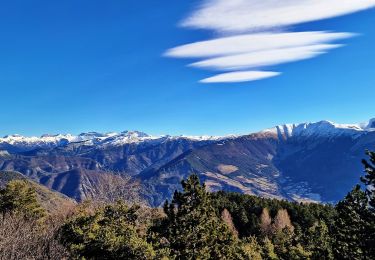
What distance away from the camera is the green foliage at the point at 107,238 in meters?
38.1

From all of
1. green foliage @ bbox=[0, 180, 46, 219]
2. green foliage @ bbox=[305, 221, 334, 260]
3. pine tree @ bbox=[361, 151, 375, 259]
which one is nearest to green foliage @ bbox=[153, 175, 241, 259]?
pine tree @ bbox=[361, 151, 375, 259]

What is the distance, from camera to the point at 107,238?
41219 millimetres

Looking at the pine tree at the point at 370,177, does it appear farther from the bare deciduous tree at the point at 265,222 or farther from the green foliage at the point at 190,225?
the bare deciduous tree at the point at 265,222

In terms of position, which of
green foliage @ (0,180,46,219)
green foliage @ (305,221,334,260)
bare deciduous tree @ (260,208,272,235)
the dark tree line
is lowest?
bare deciduous tree @ (260,208,272,235)

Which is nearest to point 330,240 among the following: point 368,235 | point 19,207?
point 368,235

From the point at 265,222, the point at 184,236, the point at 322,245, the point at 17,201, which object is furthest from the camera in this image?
the point at 265,222

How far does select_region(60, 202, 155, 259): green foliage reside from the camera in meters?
38.1

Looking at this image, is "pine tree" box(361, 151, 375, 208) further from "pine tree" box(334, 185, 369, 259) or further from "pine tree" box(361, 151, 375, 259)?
"pine tree" box(334, 185, 369, 259)

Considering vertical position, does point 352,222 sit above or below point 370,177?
below

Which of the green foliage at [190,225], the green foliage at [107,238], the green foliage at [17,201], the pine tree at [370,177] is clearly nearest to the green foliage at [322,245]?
the green foliage at [190,225]

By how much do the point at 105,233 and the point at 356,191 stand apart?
23.7 m

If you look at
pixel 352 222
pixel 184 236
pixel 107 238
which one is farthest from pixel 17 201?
pixel 352 222

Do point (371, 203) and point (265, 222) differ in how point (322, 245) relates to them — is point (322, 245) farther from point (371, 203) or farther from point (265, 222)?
point (265, 222)

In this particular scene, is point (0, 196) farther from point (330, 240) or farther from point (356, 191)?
point (356, 191)
